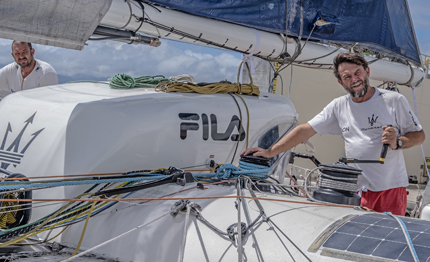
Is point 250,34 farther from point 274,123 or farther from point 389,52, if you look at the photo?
point 389,52

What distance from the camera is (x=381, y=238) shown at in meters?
1.74

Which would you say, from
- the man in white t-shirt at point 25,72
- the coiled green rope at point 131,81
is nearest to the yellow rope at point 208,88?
the coiled green rope at point 131,81

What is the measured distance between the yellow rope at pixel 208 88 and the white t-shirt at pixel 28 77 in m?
1.49

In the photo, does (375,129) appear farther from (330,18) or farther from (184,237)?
(330,18)

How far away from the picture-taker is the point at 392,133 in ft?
8.09

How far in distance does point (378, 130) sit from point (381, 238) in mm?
1109

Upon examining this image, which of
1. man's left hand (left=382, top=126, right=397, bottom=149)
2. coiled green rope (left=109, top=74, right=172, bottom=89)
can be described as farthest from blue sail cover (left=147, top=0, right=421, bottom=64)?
man's left hand (left=382, top=126, right=397, bottom=149)

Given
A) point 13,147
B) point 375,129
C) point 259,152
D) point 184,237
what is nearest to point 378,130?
point 375,129

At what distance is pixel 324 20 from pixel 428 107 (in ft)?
33.6

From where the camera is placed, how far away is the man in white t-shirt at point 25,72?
163 inches

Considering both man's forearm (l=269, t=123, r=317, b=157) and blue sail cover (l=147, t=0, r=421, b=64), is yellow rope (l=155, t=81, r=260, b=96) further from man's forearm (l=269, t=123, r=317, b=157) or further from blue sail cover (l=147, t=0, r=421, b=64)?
man's forearm (l=269, t=123, r=317, b=157)

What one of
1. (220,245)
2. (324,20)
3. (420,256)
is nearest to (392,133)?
(420,256)

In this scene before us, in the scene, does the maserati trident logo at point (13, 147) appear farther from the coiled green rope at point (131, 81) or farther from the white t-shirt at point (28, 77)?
the white t-shirt at point (28, 77)

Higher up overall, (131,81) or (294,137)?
(131,81)
